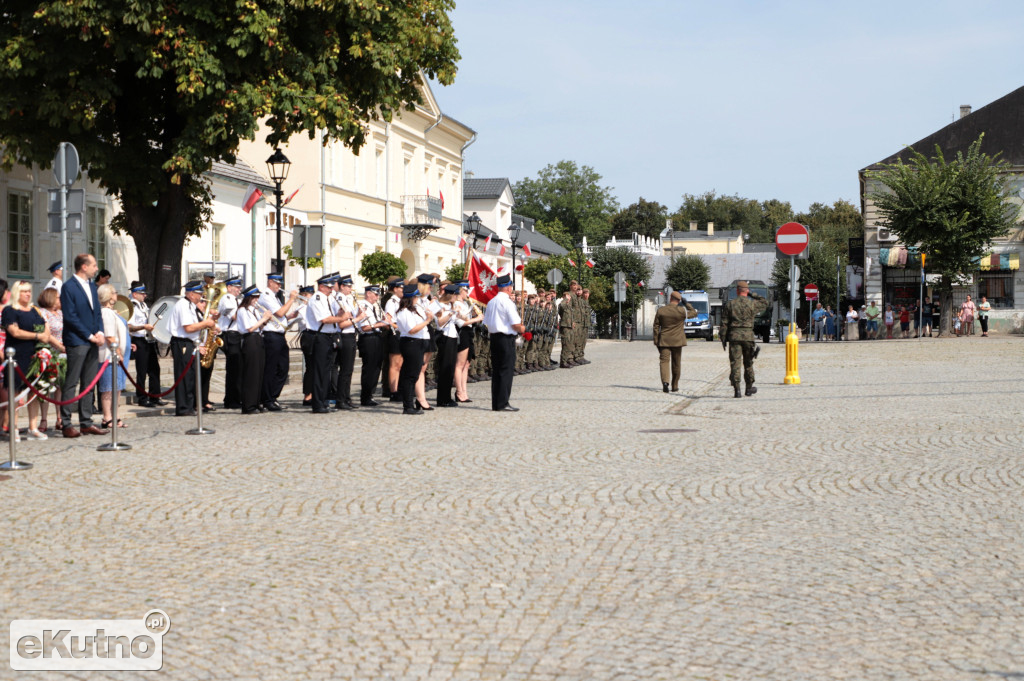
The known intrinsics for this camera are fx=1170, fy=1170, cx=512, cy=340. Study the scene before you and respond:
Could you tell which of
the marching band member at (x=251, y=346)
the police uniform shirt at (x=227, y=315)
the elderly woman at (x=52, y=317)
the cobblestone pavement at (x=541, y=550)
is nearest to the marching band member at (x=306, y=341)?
the marching band member at (x=251, y=346)

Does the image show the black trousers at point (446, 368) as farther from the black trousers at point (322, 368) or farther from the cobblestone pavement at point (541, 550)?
the cobblestone pavement at point (541, 550)

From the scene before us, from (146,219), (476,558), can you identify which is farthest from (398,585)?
(146,219)

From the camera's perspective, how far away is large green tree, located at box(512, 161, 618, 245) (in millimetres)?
114625

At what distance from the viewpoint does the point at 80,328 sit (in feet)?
41.3

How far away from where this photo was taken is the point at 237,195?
112 feet

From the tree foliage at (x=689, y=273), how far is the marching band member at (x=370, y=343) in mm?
74567

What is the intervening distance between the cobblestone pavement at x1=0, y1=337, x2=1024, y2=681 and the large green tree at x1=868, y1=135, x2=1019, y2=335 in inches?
1441

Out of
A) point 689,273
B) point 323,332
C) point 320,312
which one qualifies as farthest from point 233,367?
point 689,273

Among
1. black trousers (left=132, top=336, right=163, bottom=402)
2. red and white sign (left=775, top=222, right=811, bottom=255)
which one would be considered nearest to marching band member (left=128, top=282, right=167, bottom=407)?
black trousers (left=132, top=336, right=163, bottom=402)

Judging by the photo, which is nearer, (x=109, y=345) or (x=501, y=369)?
(x=109, y=345)

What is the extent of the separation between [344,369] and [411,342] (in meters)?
1.37

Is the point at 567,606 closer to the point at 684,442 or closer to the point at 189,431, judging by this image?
the point at 684,442

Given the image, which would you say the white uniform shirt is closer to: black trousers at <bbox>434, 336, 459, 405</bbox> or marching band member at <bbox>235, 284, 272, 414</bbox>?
black trousers at <bbox>434, 336, 459, 405</bbox>

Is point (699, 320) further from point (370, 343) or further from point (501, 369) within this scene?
point (501, 369)
